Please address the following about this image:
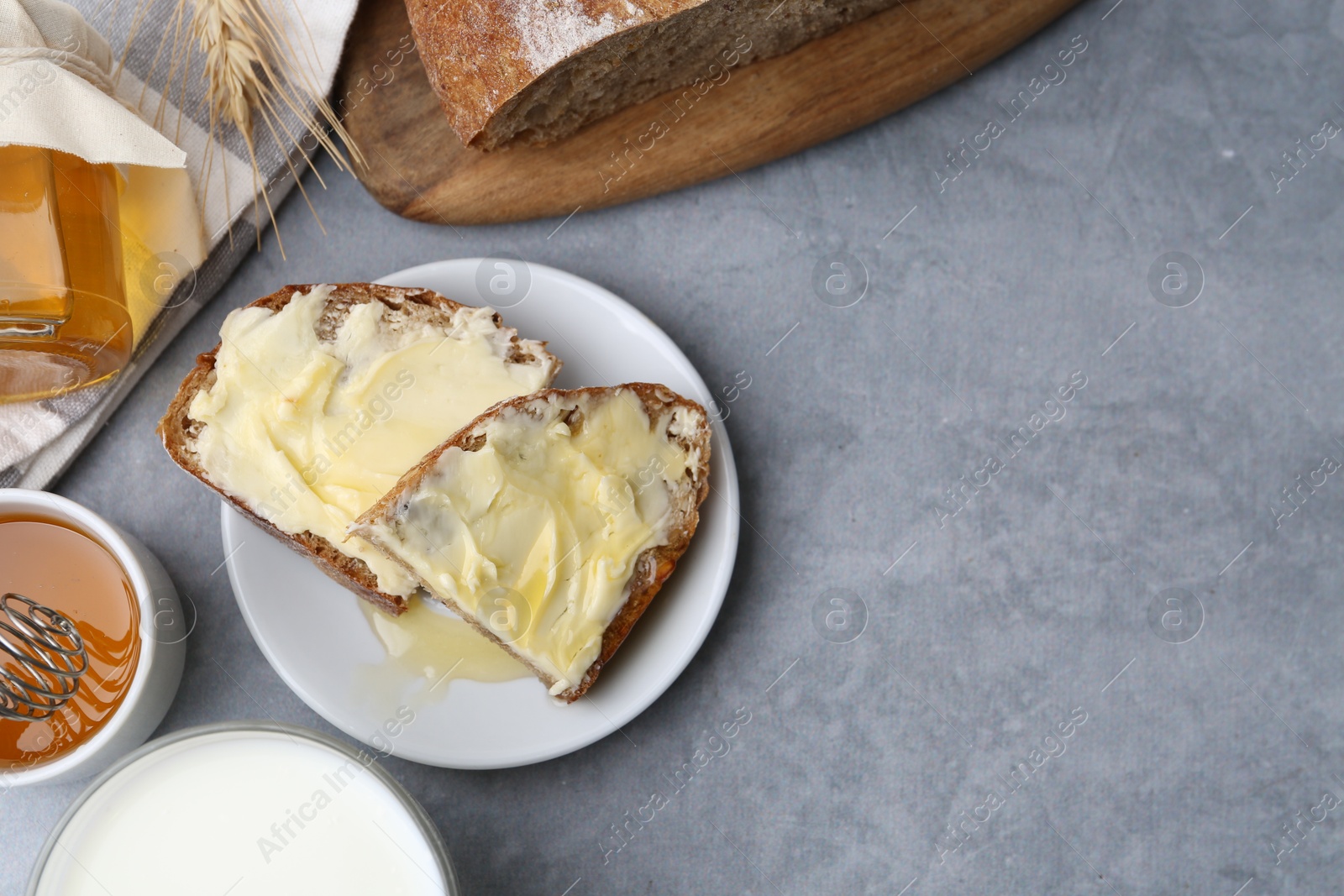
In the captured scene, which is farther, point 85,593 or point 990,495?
point 990,495

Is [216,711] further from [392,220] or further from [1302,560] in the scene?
[1302,560]

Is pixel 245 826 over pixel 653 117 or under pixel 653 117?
under

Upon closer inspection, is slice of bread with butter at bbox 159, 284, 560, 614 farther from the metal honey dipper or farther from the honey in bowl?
the metal honey dipper

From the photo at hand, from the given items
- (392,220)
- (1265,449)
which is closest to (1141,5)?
(1265,449)

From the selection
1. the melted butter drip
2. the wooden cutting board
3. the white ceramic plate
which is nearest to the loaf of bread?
the wooden cutting board

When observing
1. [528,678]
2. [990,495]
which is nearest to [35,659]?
[528,678]

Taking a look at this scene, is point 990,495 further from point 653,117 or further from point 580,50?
point 580,50
